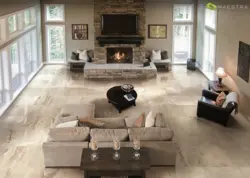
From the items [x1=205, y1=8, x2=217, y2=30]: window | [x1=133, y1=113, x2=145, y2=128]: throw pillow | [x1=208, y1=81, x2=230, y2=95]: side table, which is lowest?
[x1=133, y1=113, x2=145, y2=128]: throw pillow

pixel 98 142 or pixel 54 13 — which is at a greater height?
pixel 54 13

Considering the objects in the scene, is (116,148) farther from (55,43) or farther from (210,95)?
(55,43)

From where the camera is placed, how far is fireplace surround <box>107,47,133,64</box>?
53.3ft

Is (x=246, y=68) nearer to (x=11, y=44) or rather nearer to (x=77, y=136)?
(x=77, y=136)

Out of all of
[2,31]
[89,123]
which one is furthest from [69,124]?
[2,31]

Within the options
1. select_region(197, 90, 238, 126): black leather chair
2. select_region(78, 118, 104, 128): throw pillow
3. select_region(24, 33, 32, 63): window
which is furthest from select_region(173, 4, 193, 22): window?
select_region(78, 118, 104, 128): throw pillow

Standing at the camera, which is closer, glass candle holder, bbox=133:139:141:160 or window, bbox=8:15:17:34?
glass candle holder, bbox=133:139:141:160

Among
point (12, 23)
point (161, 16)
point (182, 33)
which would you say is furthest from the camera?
point (182, 33)

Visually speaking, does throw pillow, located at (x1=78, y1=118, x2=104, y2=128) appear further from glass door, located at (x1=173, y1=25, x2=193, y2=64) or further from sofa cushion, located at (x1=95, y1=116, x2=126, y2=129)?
glass door, located at (x1=173, y1=25, x2=193, y2=64)

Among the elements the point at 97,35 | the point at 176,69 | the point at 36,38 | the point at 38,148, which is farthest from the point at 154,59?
the point at 38,148

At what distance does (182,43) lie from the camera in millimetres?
17250

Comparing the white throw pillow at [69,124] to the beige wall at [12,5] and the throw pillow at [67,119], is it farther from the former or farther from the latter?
the beige wall at [12,5]

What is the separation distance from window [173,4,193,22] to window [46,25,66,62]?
16.7 ft

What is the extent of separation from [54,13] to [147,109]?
25.5ft
